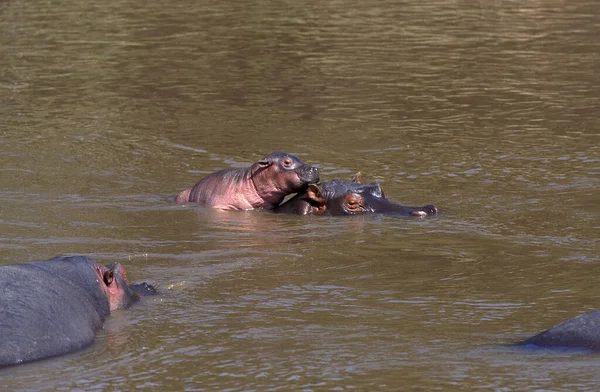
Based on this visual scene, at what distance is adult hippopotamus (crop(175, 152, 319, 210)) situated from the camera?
963 centimetres

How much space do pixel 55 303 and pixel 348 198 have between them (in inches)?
147

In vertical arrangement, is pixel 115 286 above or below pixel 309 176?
below

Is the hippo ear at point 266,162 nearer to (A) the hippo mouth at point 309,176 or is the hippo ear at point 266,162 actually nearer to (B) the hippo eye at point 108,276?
(A) the hippo mouth at point 309,176

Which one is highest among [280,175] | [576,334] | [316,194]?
[280,175]

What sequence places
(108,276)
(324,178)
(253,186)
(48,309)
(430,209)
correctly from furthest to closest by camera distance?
1. (324,178)
2. (253,186)
3. (430,209)
4. (108,276)
5. (48,309)

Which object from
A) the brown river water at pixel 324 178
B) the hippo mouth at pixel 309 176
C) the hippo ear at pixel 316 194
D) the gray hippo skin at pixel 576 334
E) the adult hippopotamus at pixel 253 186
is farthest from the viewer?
the adult hippopotamus at pixel 253 186

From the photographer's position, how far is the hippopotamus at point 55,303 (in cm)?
564

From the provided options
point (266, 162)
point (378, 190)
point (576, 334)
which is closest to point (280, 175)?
point (266, 162)

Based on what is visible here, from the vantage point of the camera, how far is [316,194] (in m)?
9.39

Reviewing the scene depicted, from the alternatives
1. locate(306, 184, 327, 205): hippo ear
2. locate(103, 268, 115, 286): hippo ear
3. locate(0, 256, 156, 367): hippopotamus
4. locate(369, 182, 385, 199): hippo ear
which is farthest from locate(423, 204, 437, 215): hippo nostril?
locate(103, 268, 115, 286): hippo ear

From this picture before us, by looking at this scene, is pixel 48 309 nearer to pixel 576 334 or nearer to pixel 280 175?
pixel 576 334

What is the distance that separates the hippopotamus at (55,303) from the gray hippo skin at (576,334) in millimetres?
2107

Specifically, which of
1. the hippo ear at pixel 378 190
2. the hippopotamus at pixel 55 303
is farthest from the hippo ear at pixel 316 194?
the hippopotamus at pixel 55 303

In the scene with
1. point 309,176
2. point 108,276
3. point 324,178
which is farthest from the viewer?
point 324,178
